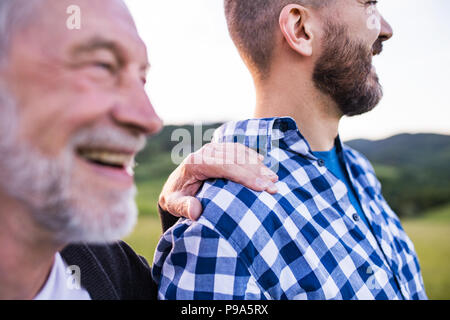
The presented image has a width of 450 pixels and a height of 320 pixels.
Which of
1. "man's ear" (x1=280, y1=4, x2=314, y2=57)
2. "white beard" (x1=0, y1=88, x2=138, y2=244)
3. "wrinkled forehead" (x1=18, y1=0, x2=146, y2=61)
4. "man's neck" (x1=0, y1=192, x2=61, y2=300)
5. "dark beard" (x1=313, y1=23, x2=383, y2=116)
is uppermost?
"man's ear" (x1=280, y1=4, x2=314, y2=57)

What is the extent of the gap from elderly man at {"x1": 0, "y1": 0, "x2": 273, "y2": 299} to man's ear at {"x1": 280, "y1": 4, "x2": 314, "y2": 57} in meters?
1.10

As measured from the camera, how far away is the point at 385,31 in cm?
217

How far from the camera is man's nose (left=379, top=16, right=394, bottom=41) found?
2.18 meters

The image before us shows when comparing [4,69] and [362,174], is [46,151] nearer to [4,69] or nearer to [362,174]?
[4,69]

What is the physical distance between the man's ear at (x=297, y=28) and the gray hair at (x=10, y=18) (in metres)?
1.34

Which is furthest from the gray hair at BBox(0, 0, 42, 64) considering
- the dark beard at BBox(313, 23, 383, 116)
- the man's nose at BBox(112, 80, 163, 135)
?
the dark beard at BBox(313, 23, 383, 116)

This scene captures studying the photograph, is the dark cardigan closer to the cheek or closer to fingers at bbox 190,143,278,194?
fingers at bbox 190,143,278,194

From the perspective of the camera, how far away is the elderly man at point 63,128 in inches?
34.0

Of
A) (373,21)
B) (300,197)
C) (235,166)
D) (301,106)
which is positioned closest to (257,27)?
(301,106)

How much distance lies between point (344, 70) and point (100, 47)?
143 cm

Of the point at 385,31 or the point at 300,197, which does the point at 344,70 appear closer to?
the point at 385,31
